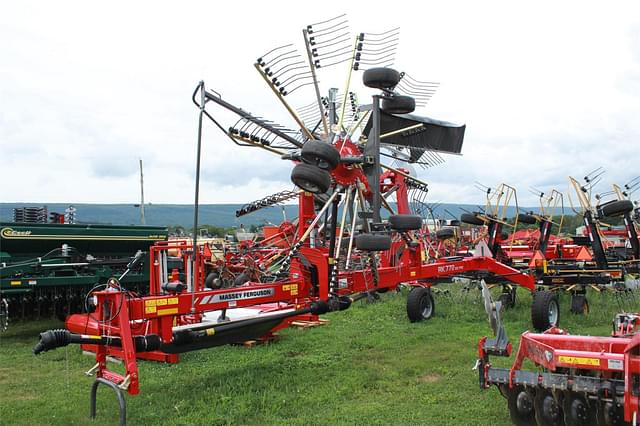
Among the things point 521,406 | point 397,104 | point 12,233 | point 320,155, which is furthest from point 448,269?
point 12,233

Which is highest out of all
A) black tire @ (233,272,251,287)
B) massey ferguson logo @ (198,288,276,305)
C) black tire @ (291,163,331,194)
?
black tire @ (291,163,331,194)

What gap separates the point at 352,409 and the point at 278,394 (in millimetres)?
976

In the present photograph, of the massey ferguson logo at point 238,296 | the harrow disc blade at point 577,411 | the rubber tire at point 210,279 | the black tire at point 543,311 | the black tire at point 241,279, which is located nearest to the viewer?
the harrow disc blade at point 577,411

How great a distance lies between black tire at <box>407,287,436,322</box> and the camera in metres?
11.2

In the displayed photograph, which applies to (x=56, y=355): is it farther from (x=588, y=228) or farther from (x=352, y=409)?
(x=588, y=228)

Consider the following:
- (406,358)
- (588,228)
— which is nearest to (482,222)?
(588,228)

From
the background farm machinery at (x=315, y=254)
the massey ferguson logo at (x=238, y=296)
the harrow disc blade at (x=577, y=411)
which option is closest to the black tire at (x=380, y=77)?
the background farm machinery at (x=315, y=254)

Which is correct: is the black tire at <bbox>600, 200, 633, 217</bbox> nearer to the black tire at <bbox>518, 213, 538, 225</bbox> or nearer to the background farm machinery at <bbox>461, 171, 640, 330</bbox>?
the background farm machinery at <bbox>461, 171, 640, 330</bbox>

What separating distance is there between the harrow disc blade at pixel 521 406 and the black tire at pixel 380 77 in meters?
3.83

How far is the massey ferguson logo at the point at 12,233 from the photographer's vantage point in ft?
36.5

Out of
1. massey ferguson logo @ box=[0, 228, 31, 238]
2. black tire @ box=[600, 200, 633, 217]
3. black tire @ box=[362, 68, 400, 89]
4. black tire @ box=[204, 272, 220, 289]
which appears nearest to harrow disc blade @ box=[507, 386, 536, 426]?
black tire @ box=[362, 68, 400, 89]

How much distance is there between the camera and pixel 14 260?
11.5 metres

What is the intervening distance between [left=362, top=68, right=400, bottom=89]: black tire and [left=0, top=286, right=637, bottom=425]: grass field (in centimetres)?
355

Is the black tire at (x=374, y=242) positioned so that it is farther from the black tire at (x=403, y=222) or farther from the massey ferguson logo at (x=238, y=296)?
the massey ferguson logo at (x=238, y=296)
